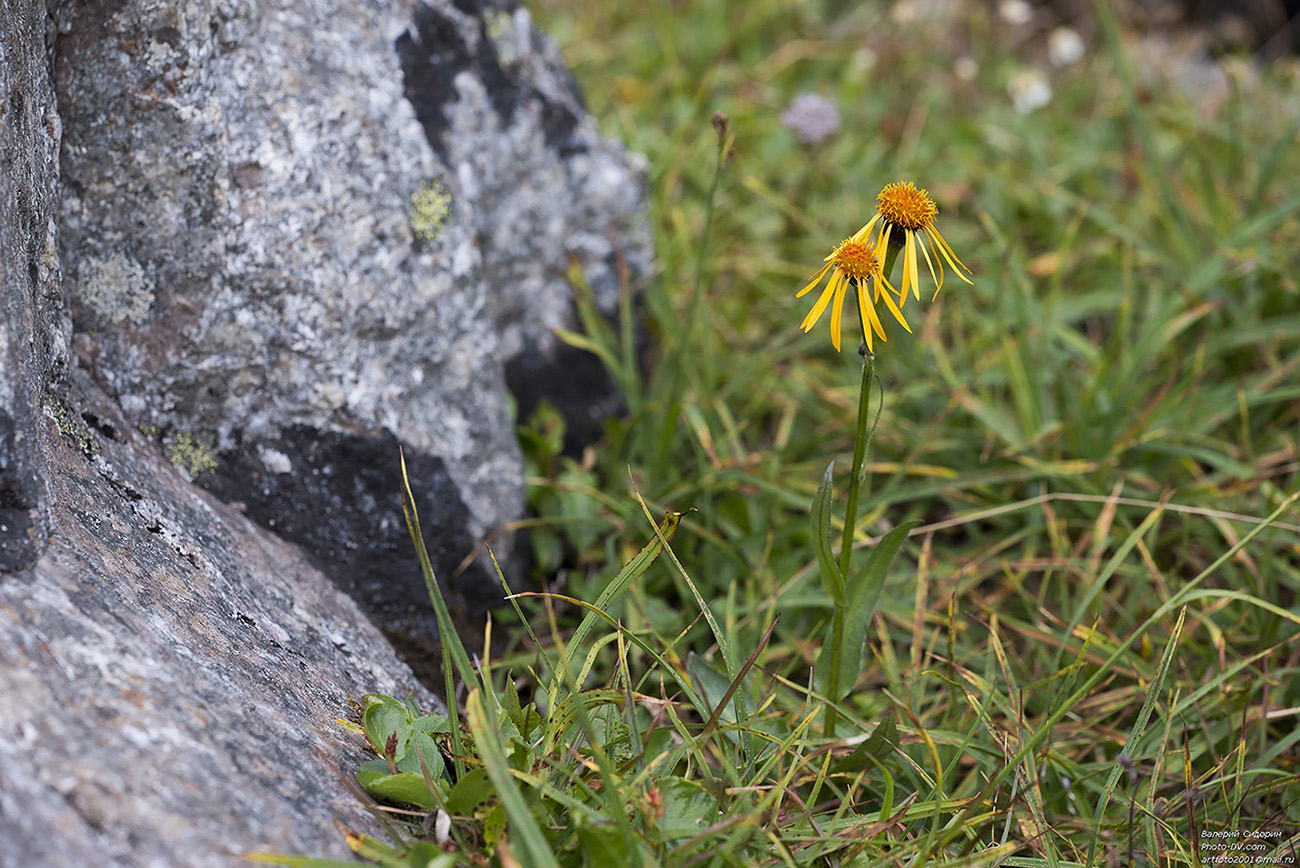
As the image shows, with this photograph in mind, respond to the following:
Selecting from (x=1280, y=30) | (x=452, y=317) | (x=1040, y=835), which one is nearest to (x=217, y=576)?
(x=452, y=317)

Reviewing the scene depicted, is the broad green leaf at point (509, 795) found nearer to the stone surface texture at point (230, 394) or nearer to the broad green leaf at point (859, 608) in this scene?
the stone surface texture at point (230, 394)

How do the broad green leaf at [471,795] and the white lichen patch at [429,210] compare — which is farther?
the white lichen patch at [429,210]

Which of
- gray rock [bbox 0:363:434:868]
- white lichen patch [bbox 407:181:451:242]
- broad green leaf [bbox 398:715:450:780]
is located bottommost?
broad green leaf [bbox 398:715:450:780]

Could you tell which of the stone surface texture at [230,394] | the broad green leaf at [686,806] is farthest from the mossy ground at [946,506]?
the stone surface texture at [230,394]

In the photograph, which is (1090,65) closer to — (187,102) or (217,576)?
(187,102)

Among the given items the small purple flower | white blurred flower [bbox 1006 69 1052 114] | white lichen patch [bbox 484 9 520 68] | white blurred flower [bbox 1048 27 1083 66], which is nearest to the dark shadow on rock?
white lichen patch [bbox 484 9 520 68]

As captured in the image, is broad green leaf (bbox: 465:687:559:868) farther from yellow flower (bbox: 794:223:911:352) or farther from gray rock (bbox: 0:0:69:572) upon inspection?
yellow flower (bbox: 794:223:911:352)
